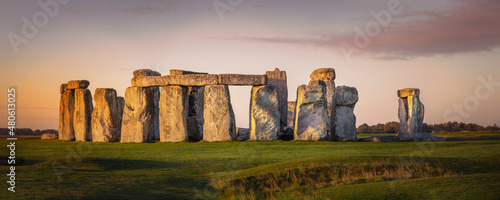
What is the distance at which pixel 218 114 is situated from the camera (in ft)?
88.2

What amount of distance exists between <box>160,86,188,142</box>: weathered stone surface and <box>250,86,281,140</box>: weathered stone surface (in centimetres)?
369

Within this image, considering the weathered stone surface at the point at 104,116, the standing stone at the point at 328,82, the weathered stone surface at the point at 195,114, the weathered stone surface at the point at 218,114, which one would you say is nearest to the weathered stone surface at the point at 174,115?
the weathered stone surface at the point at 218,114

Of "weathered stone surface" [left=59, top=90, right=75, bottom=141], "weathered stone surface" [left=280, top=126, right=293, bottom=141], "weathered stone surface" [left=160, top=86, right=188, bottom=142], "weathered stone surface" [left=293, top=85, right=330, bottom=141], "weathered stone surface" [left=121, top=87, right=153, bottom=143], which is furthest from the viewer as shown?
"weathered stone surface" [left=59, top=90, right=75, bottom=141]

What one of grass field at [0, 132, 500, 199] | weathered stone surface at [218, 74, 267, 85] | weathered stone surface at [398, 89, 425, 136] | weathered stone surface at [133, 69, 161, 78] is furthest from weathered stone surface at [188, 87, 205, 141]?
weathered stone surface at [398, 89, 425, 136]

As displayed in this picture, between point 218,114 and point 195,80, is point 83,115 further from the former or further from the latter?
point 218,114

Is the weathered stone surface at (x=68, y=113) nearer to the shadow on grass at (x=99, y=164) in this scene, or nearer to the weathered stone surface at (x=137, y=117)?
the weathered stone surface at (x=137, y=117)

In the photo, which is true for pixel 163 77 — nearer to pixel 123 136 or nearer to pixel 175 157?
pixel 123 136

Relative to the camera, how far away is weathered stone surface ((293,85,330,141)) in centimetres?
2678

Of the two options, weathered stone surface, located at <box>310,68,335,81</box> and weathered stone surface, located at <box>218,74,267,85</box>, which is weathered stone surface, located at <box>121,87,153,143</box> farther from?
weathered stone surface, located at <box>310,68,335,81</box>

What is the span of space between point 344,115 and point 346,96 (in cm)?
107

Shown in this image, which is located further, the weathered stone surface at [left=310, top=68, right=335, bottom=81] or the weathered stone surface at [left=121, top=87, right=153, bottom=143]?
the weathered stone surface at [left=310, top=68, right=335, bottom=81]

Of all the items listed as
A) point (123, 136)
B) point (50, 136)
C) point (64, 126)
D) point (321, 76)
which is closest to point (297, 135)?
point (321, 76)

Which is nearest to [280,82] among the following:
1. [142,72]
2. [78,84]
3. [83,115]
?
Answer: [142,72]

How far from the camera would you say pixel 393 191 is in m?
11.6
